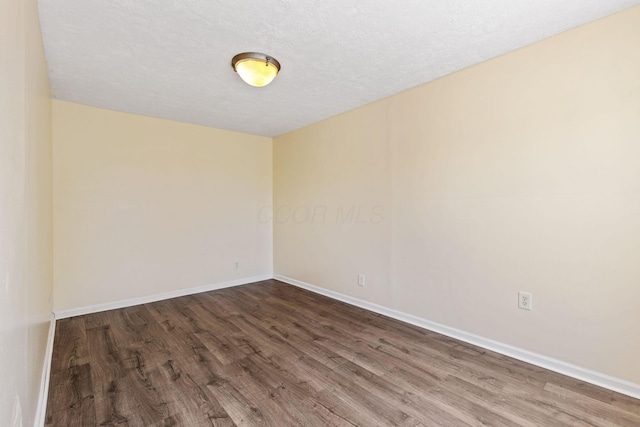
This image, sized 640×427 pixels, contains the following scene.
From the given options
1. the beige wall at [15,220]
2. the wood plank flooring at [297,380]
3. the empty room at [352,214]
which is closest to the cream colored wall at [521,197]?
the empty room at [352,214]

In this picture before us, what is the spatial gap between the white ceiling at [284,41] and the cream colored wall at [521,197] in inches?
9.7

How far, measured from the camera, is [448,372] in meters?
2.08

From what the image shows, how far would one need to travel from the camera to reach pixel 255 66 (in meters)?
2.21

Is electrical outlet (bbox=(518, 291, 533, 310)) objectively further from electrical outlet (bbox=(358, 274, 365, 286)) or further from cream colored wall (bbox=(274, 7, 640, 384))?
electrical outlet (bbox=(358, 274, 365, 286))

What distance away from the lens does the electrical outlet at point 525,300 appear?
219cm

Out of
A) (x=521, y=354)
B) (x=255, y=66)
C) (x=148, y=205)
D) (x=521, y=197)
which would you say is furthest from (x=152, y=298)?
(x=521, y=197)

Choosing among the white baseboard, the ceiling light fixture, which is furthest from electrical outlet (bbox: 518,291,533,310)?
the white baseboard

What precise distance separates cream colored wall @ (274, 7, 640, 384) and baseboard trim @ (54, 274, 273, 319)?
6.57 ft

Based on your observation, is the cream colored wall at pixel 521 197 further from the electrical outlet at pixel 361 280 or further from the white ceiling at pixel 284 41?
the white ceiling at pixel 284 41

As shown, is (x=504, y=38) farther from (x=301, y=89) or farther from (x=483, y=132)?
(x=301, y=89)

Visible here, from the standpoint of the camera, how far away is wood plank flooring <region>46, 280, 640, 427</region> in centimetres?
166

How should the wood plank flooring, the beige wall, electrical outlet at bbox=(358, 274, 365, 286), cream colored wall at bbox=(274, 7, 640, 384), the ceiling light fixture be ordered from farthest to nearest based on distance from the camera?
electrical outlet at bbox=(358, 274, 365, 286) < the ceiling light fixture < cream colored wall at bbox=(274, 7, 640, 384) < the wood plank flooring < the beige wall

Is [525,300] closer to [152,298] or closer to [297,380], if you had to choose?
[297,380]

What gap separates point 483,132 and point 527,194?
606 millimetres
